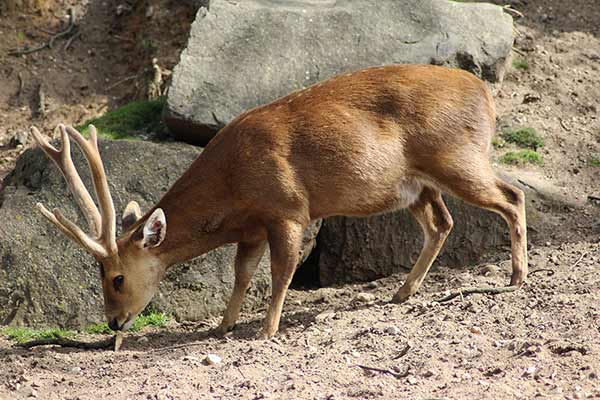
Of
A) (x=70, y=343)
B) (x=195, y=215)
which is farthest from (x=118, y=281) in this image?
(x=195, y=215)

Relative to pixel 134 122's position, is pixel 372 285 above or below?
below

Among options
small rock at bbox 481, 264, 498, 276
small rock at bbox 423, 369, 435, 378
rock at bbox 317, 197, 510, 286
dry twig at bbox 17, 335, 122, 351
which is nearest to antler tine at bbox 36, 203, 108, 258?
dry twig at bbox 17, 335, 122, 351

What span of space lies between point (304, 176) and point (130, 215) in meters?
1.45

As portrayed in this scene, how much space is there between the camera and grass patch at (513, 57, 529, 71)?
37.8 feet

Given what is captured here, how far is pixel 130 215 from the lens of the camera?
27.3 feet

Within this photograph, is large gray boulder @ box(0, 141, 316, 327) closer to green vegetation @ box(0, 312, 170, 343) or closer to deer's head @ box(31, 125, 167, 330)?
green vegetation @ box(0, 312, 170, 343)

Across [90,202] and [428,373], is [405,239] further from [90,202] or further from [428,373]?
[428,373]

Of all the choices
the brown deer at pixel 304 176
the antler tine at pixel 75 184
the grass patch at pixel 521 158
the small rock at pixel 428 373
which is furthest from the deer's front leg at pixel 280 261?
the grass patch at pixel 521 158

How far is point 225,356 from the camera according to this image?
7094mm

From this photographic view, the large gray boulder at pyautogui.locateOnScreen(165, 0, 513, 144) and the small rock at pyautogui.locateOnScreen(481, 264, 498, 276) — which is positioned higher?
the large gray boulder at pyautogui.locateOnScreen(165, 0, 513, 144)

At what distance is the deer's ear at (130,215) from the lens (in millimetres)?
8312

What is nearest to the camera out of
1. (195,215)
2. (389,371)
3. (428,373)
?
(428,373)

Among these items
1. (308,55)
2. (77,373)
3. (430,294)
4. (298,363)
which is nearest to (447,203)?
(430,294)

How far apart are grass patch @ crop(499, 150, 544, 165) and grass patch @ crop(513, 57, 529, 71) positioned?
1610mm
